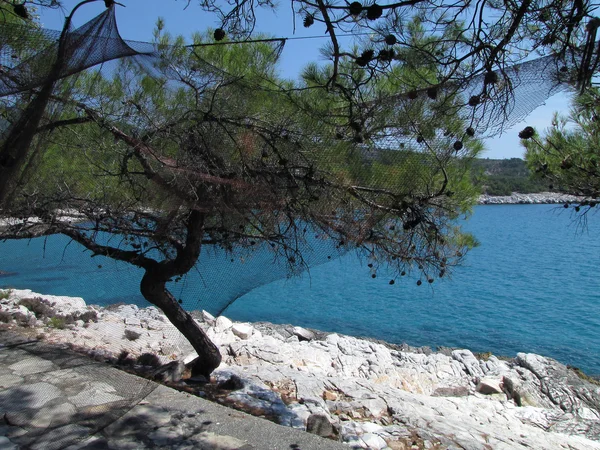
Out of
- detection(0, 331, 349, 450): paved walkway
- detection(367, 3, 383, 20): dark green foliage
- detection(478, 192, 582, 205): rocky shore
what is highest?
detection(367, 3, 383, 20): dark green foliage

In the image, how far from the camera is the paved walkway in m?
2.45

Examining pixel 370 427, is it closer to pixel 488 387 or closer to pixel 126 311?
pixel 488 387

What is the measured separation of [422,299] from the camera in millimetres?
12273

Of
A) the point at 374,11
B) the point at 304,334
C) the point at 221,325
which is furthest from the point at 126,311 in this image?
the point at 374,11

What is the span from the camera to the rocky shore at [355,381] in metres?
3.69

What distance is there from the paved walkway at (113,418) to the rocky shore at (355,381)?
22.1 inches

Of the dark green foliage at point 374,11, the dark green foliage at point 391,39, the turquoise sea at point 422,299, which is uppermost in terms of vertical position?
the dark green foliage at point 374,11

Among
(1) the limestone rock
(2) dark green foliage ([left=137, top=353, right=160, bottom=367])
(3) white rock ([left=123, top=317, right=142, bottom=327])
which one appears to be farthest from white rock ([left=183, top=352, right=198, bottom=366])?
(3) white rock ([left=123, top=317, right=142, bottom=327])

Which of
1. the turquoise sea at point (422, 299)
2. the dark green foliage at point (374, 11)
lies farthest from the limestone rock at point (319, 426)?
the dark green foliage at point (374, 11)

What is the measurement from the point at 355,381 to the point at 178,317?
196 centimetres

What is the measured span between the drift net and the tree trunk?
21 centimetres

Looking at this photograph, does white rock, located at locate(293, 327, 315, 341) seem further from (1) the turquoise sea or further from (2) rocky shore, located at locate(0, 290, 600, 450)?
(1) the turquoise sea

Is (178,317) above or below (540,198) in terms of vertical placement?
below

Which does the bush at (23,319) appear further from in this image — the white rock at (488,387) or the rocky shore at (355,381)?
the white rock at (488,387)
